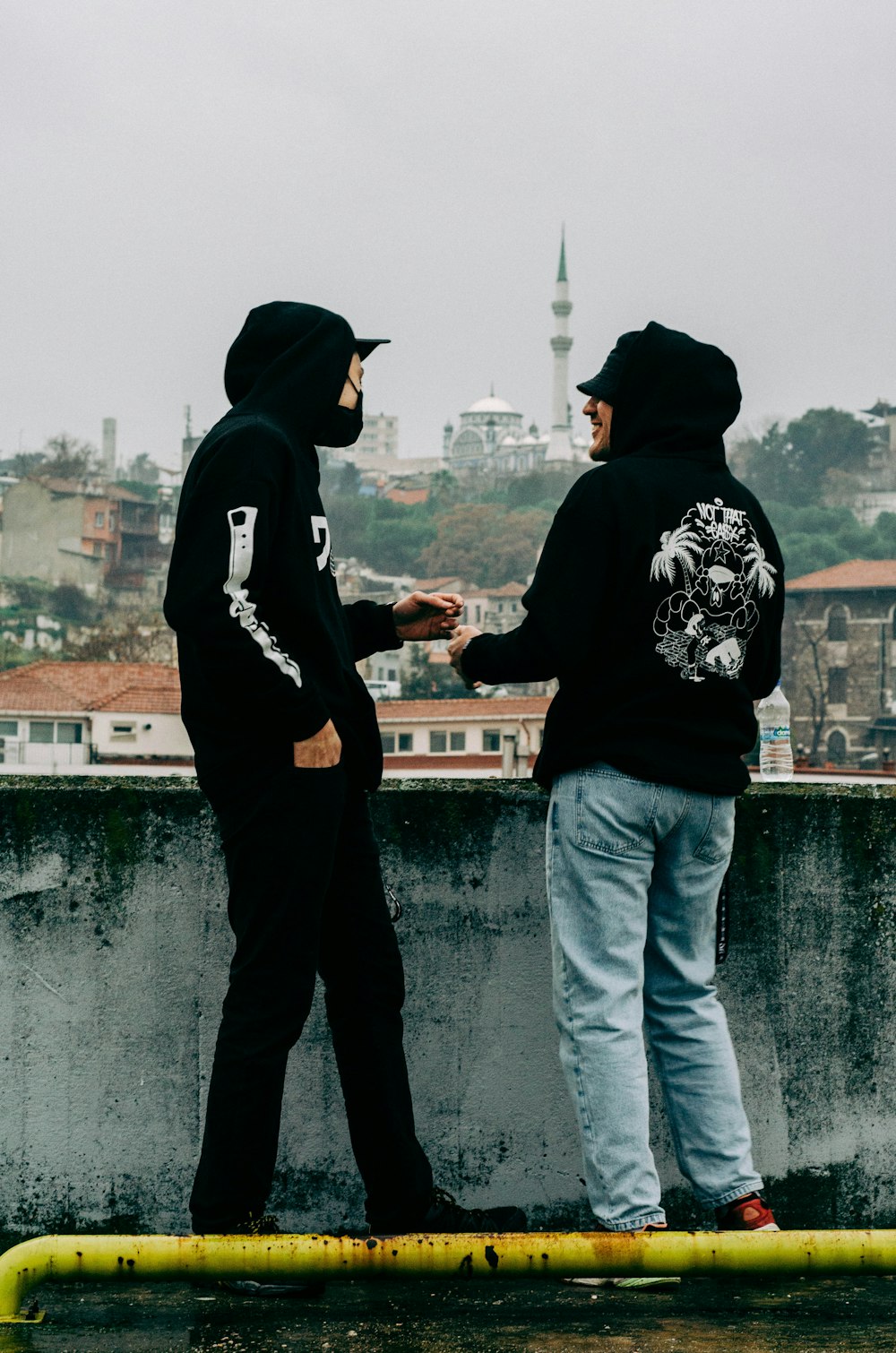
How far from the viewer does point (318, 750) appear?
2.29 meters

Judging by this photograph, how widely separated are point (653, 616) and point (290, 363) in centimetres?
74

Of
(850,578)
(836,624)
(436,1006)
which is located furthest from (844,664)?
(436,1006)

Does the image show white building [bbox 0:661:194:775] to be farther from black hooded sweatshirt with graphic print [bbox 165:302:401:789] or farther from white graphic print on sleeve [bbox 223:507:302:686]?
white graphic print on sleeve [bbox 223:507:302:686]

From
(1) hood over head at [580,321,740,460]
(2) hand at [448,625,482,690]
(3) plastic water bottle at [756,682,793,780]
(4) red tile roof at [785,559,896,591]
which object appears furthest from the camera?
(4) red tile roof at [785,559,896,591]

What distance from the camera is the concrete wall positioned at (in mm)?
2850

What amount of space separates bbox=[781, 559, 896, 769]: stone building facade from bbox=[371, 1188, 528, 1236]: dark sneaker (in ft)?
301

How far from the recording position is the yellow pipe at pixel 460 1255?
201 centimetres

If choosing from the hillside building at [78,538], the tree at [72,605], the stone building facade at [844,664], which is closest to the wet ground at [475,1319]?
the stone building facade at [844,664]

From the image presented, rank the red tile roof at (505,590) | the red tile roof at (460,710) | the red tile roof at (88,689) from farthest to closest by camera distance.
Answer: the red tile roof at (505,590) → the red tile roof at (460,710) → the red tile roof at (88,689)

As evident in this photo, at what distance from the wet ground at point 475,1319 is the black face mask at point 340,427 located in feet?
4.56

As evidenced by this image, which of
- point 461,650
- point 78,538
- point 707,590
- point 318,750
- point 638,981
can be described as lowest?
point 638,981

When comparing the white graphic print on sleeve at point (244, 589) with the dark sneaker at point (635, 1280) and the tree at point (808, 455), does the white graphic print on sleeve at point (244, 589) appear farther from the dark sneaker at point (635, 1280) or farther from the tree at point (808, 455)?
the tree at point (808, 455)

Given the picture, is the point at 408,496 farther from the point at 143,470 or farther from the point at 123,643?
the point at 123,643

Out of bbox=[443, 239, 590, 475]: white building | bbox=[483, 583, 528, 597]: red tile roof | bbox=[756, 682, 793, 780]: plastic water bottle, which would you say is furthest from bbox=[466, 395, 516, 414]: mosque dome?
bbox=[756, 682, 793, 780]: plastic water bottle
